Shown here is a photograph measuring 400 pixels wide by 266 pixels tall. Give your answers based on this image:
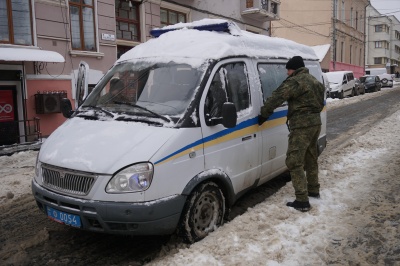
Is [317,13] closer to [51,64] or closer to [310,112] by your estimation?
[51,64]

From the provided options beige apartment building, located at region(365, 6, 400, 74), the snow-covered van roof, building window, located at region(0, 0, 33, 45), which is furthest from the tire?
beige apartment building, located at region(365, 6, 400, 74)

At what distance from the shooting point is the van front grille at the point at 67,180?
3443 millimetres

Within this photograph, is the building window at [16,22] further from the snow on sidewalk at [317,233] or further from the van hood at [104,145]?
the snow on sidewalk at [317,233]

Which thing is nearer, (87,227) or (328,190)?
(87,227)

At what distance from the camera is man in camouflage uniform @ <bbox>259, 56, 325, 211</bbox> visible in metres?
4.58

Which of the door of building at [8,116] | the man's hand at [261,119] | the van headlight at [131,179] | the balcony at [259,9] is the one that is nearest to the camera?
the van headlight at [131,179]

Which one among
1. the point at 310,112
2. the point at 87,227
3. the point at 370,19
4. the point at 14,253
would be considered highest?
the point at 370,19

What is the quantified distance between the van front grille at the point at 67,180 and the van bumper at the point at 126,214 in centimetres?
8

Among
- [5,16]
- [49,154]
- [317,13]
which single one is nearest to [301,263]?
[49,154]

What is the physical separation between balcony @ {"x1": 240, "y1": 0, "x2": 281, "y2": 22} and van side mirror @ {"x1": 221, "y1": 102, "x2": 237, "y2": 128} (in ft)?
66.2

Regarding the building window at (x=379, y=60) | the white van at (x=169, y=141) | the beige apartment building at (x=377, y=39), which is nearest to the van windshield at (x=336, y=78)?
the white van at (x=169, y=141)

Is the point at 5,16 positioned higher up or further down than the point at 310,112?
higher up

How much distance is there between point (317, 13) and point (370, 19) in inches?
1687

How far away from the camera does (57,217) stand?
12.1 ft
